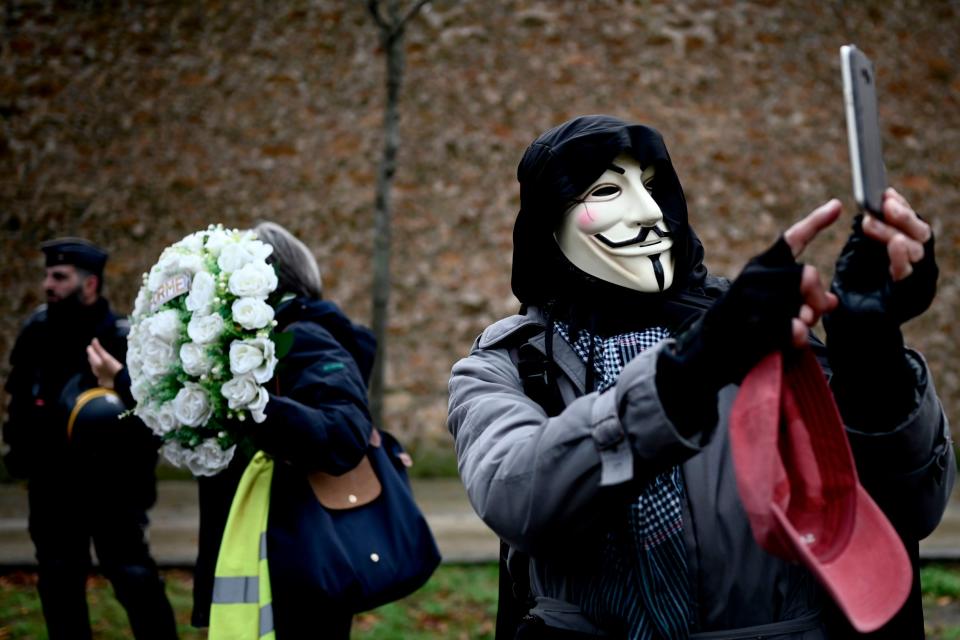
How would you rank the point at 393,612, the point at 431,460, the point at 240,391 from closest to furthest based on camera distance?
the point at 240,391 < the point at 393,612 < the point at 431,460

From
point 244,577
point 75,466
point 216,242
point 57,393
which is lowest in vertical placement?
point 75,466

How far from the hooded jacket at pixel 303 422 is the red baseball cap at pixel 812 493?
195cm

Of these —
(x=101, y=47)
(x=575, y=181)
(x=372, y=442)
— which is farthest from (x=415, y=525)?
(x=101, y=47)

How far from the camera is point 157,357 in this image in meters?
3.21

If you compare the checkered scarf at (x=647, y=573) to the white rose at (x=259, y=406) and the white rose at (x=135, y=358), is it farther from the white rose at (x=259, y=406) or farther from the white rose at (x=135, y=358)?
the white rose at (x=135, y=358)

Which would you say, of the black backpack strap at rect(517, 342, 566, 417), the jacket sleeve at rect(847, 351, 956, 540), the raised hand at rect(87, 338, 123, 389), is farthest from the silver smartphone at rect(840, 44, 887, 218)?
the raised hand at rect(87, 338, 123, 389)

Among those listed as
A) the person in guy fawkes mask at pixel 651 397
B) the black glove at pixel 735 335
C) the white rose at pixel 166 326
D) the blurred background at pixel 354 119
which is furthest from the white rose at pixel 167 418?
the blurred background at pixel 354 119

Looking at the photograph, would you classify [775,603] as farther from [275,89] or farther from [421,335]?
[275,89]

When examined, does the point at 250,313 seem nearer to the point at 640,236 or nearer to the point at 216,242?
the point at 216,242

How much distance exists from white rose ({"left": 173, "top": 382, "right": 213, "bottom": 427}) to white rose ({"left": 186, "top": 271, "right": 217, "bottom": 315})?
24cm

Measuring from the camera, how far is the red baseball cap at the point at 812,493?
1.46 m

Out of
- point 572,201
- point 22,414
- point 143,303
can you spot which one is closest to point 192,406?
point 143,303

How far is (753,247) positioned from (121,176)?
5924mm

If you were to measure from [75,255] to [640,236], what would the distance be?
149 inches
